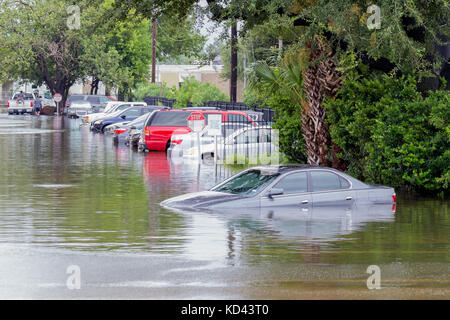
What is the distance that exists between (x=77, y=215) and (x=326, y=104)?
8.51m

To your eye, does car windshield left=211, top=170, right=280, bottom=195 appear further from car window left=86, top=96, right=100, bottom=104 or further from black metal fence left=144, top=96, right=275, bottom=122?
car window left=86, top=96, right=100, bottom=104

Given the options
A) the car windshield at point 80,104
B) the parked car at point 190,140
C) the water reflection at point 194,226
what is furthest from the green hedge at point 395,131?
the car windshield at point 80,104

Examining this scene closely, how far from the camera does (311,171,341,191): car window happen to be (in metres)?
18.0

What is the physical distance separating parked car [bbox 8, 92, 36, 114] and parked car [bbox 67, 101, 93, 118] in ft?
26.0

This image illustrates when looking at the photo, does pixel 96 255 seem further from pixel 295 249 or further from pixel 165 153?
pixel 165 153

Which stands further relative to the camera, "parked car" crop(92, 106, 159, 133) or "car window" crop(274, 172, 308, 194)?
"parked car" crop(92, 106, 159, 133)

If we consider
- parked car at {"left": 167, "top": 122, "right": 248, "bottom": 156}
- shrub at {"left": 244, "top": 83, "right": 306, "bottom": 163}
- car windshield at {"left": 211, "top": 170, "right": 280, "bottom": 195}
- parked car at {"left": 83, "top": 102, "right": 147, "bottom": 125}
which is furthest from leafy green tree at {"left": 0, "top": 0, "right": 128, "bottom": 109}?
car windshield at {"left": 211, "top": 170, "right": 280, "bottom": 195}

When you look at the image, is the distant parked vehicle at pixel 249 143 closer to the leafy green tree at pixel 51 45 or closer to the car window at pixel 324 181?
the car window at pixel 324 181

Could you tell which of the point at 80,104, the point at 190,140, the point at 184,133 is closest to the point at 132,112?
the point at 184,133

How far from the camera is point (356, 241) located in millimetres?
14727

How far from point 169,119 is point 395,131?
16066mm

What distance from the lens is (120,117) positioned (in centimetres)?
5078

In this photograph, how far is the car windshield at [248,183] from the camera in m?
17.8
